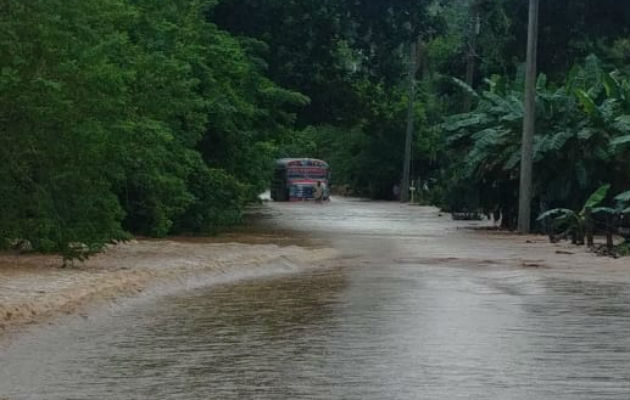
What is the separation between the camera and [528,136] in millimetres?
36438

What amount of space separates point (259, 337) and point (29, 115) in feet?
25.1

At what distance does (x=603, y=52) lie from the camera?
53.0 meters

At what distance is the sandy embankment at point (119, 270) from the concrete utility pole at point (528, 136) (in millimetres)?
9743

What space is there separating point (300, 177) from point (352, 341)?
67.2 m

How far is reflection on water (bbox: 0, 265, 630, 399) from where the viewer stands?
10.5 m

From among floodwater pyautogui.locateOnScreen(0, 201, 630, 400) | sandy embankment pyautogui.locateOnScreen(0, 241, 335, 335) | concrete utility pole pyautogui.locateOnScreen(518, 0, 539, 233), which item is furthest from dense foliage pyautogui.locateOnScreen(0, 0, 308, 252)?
concrete utility pole pyautogui.locateOnScreen(518, 0, 539, 233)

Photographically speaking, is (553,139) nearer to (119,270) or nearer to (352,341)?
(119,270)

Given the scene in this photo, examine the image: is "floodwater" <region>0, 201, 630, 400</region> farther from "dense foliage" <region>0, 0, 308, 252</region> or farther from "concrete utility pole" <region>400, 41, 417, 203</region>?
"concrete utility pole" <region>400, 41, 417, 203</region>

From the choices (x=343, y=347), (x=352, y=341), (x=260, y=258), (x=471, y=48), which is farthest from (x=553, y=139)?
(x=343, y=347)

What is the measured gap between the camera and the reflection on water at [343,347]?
10.5 meters

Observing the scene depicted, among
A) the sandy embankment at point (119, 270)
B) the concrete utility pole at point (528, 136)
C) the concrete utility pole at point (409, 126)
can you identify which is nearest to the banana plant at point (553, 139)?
the concrete utility pole at point (528, 136)

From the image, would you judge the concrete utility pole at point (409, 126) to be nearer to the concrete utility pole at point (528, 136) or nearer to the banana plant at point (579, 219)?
the concrete utility pole at point (528, 136)

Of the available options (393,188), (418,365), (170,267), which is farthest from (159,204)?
(393,188)

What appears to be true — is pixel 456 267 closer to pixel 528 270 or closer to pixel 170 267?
pixel 528 270
